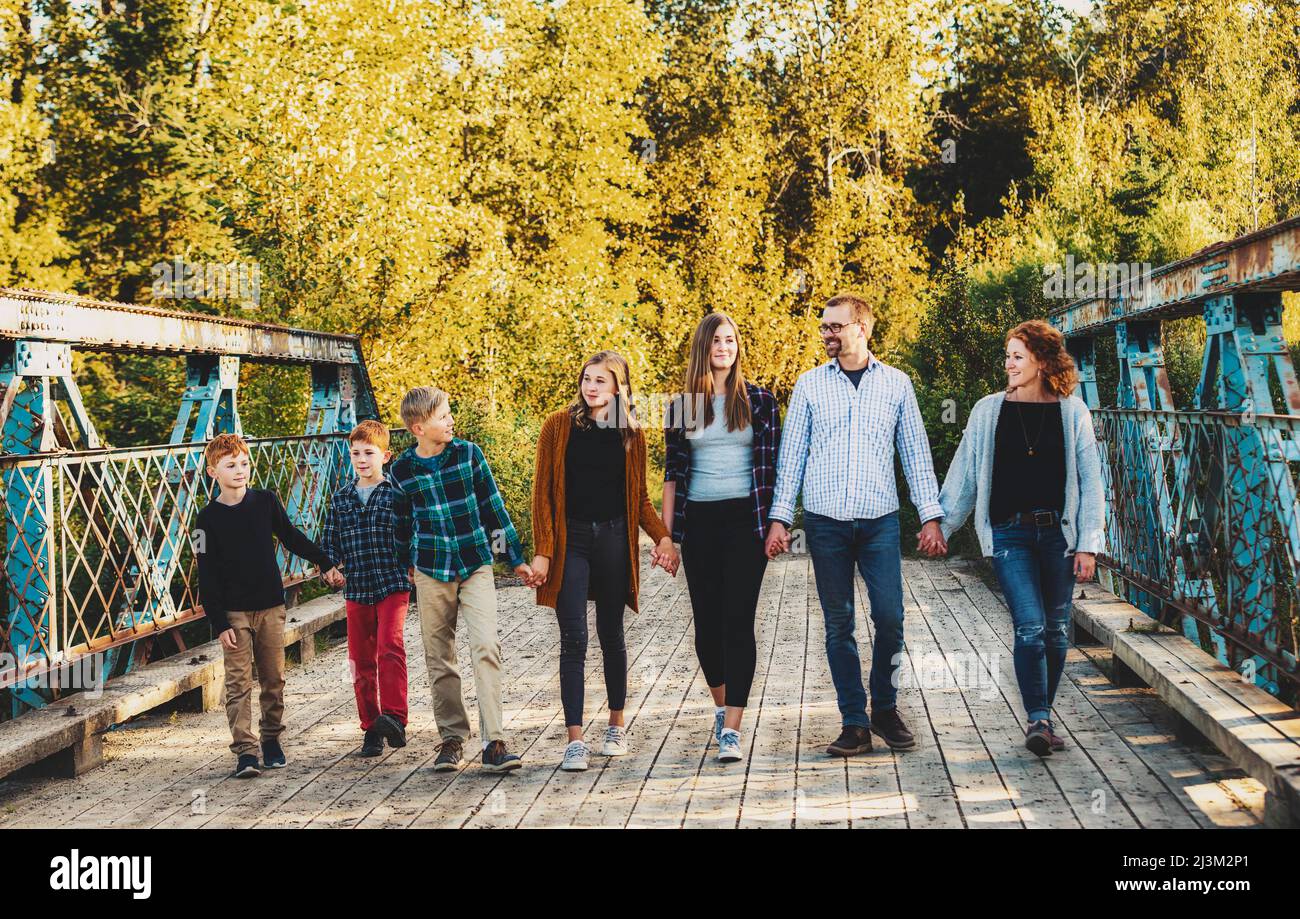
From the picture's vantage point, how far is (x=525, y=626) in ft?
34.8

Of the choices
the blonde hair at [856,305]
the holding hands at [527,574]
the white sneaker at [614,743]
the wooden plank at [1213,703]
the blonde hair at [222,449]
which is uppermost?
the blonde hair at [856,305]

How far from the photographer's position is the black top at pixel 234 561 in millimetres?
6098

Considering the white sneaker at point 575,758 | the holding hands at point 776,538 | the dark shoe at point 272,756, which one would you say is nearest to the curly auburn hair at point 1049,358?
the holding hands at point 776,538

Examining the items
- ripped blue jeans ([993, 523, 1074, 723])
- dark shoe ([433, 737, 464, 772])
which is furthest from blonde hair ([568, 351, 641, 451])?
ripped blue jeans ([993, 523, 1074, 723])

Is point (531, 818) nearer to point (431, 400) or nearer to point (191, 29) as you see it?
point (431, 400)

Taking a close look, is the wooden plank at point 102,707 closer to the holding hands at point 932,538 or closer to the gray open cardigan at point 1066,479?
the holding hands at point 932,538

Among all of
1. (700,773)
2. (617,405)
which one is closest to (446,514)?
(617,405)

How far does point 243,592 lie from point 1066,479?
3.74 meters

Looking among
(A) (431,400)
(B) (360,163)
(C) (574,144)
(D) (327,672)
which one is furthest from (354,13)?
(A) (431,400)

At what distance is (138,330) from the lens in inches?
295

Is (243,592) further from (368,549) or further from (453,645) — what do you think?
(453,645)

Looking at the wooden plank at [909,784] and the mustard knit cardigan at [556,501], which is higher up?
the mustard knit cardigan at [556,501]

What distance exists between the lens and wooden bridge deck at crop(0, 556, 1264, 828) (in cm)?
506

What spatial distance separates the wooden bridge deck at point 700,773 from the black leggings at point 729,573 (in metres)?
0.46
